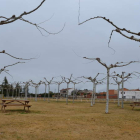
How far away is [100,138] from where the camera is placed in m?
5.98

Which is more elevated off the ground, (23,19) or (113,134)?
(23,19)

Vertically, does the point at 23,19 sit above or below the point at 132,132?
above

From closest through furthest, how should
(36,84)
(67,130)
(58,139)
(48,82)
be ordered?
(58,139), (67,130), (48,82), (36,84)

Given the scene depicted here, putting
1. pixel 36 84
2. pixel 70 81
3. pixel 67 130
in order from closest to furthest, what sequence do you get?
pixel 67 130 < pixel 70 81 < pixel 36 84

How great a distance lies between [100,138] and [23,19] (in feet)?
15.0

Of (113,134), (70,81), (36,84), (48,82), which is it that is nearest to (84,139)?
(113,134)

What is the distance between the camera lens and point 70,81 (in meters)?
27.7

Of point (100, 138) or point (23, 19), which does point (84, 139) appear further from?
point (23, 19)

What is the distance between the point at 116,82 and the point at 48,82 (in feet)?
42.7

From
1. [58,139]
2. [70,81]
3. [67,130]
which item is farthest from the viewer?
[70,81]

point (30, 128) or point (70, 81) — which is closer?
point (30, 128)

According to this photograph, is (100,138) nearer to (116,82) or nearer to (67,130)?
A: (67,130)

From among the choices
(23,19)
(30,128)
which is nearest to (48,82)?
(30,128)

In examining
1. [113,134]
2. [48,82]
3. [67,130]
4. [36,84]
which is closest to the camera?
[113,134]
